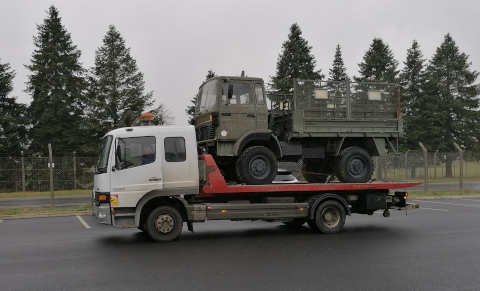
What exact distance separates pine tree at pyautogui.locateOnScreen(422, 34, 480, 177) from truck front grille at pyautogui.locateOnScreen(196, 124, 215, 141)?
33401 mm

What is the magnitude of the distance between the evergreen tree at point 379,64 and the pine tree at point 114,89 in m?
19.4

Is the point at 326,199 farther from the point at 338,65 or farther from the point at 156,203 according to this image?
the point at 338,65

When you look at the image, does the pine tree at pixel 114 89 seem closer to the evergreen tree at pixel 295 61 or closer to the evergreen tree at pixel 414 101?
the evergreen tree at pixel 295 61

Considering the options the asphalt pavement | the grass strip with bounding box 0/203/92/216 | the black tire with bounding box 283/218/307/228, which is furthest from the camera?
the grass strip with bounding box 0/203/92/216

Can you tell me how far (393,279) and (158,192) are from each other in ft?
16.4

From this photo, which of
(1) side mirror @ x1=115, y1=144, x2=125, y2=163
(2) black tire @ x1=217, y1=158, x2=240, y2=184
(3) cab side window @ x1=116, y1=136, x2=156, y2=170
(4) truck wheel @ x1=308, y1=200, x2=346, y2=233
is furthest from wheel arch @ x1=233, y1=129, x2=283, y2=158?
(1) side mirror @ x1=115, y1=144, x2=125, y2=163

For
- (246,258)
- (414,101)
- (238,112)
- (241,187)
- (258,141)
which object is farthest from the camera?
(414,101)

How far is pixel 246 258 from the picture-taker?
8.19 m

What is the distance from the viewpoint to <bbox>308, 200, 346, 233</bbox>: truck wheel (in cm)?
1099

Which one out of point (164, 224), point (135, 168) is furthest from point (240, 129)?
point (164, 224)

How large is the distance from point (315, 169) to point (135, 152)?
5.25 m

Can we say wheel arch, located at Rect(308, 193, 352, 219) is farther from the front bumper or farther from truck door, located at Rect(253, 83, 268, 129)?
the front bumper

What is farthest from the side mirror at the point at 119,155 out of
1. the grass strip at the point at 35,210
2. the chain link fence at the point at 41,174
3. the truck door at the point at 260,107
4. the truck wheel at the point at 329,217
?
the chain link fence at the point at 41,174

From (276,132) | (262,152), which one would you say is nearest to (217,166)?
(262,152)
